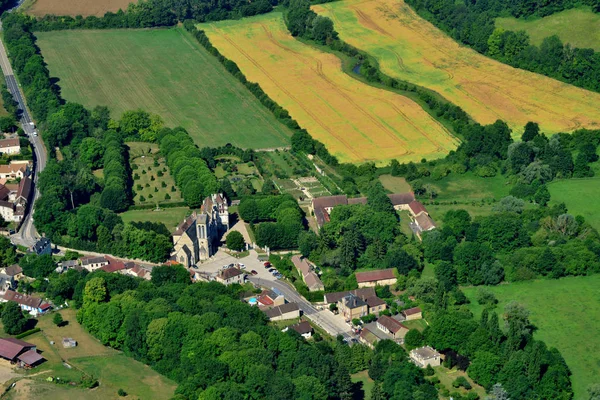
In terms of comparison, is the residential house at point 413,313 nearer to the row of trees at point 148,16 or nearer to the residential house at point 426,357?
the residential house at point 426,357

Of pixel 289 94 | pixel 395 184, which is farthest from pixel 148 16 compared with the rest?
pixel 395 184

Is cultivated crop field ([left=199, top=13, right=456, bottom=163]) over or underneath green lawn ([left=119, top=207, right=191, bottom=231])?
underneath

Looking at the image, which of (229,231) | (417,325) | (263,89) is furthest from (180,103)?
(417,325)

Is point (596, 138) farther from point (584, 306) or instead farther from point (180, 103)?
point (180, 103)

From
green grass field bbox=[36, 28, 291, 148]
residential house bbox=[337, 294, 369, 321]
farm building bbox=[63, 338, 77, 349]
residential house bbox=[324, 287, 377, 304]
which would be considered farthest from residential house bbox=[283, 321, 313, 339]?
green grass field bbox=[36, 28, 291, 148]

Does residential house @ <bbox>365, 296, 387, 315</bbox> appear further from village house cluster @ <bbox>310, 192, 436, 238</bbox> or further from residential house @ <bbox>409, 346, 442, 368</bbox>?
village house cluster @ <bbox>310, 192, 436, 238</bbox>

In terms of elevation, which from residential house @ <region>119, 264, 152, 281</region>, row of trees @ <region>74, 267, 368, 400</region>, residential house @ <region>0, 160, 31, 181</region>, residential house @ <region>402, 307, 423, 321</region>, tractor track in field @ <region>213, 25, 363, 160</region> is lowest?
tractor track in field @ <region>213, 25, 363, 160</region>

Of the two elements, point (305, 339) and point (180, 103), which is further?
point (180, 103)

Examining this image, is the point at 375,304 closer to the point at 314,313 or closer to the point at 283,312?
the point at 314,313

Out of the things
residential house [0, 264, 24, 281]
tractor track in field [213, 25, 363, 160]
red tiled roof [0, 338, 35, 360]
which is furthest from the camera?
tractor track in field [213, 25, 363, 160]
